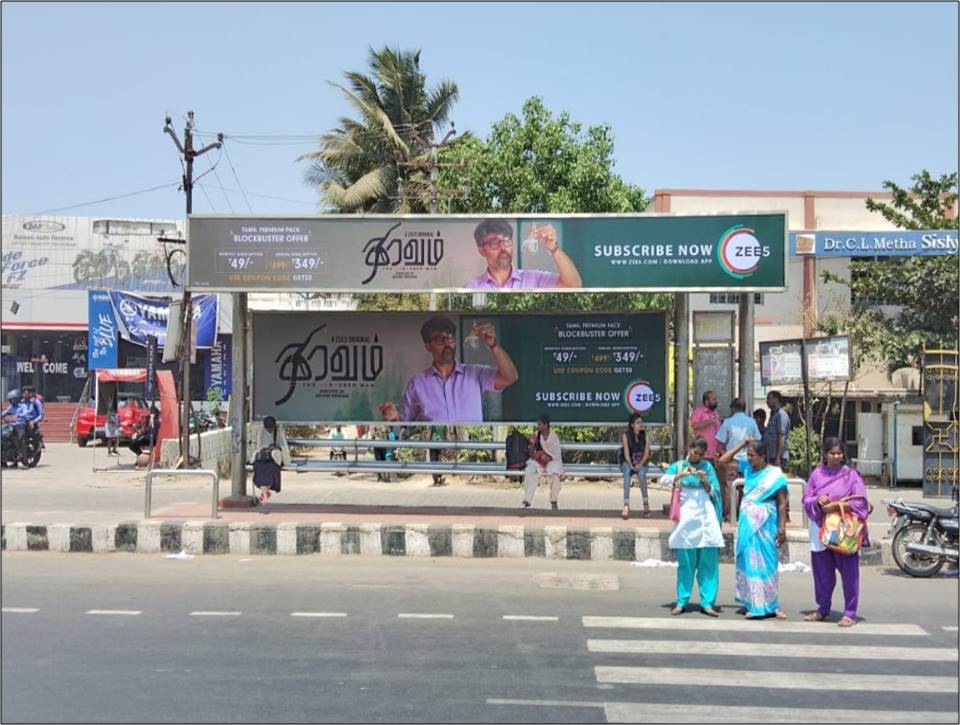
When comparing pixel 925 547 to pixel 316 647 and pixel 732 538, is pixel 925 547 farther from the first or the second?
pixel 316 647

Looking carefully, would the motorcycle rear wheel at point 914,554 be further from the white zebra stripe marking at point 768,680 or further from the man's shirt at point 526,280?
the man's shirt at point 526,280

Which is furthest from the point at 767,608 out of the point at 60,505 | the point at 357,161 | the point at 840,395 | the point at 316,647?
the point at 357,161

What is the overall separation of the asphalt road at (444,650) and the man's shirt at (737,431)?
234 cm

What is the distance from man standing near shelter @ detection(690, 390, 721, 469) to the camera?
13.4 metres

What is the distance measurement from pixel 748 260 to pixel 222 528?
7500 millimetres

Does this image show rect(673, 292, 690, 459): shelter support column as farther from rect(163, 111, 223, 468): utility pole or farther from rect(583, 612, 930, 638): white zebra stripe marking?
rect(163, 111, 223, 468): utility pole

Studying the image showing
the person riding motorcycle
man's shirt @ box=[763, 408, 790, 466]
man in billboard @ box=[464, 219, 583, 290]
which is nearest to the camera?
man in billboard @ box=[464, 219, 583, 290]

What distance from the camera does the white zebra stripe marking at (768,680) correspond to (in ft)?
21.5

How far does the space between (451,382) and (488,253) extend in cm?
263

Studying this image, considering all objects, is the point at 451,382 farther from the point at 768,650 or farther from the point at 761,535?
the point at 768,650

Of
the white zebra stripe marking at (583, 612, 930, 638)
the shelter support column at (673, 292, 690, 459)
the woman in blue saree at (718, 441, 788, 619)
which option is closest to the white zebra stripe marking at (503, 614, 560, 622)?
the white zebra stripe marking at (583, 612, 930, 638)

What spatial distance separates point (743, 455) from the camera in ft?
41.2

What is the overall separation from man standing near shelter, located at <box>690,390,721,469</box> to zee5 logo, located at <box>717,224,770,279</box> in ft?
5.97

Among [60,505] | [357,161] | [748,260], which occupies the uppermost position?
[357,161]
